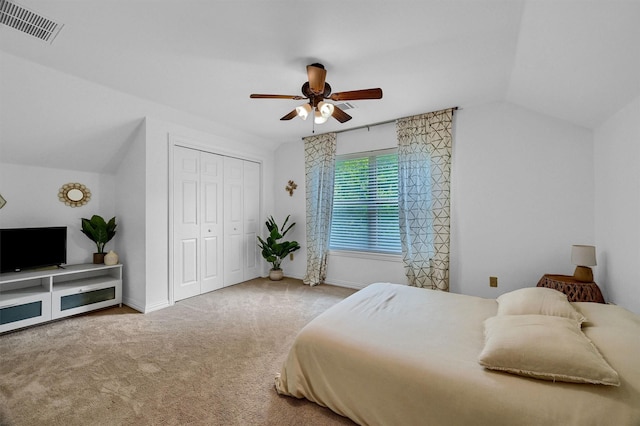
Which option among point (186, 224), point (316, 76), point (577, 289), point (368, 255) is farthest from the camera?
point (368, 255)

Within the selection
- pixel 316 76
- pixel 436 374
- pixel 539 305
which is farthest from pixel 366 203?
pixel 436 374

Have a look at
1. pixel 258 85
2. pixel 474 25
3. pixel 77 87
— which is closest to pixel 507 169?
pixel 474 25

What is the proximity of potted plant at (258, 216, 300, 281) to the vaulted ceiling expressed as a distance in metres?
2.06

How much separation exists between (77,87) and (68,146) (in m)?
0.85

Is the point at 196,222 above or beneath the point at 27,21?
beneath

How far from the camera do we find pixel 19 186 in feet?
9.98

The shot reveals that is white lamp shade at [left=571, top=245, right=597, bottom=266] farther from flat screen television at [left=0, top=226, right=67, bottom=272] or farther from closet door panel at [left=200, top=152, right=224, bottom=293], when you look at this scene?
flat screen television at [left=0, top=226, right=67, bottom=272]

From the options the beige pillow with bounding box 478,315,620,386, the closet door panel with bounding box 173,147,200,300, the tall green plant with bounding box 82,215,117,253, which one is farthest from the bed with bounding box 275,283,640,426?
the tall green plant with bounding box 82,215,117,253

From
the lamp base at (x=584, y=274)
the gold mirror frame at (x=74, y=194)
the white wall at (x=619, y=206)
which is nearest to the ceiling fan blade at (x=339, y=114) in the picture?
the white wall at (x=619, y=206)

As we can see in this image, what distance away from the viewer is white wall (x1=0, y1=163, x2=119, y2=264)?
300 cm

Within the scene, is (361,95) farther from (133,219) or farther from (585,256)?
(133,219)

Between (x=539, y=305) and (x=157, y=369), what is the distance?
2.65 m

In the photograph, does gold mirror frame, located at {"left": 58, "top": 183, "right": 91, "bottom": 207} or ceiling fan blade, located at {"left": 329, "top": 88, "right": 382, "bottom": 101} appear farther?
gold mirror frame, located at {"left": 58, "top": 183, "right": 91, "bottom": 207}

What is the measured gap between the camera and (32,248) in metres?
2.97
